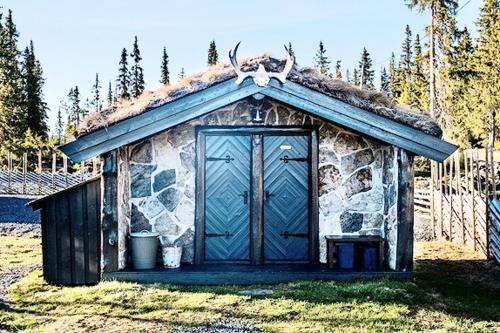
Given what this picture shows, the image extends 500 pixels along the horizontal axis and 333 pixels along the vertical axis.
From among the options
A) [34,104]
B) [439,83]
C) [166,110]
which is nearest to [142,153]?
[166,110]

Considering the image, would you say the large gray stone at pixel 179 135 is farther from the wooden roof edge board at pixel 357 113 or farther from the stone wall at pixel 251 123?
the wooden roof edge board at pixel 357 113

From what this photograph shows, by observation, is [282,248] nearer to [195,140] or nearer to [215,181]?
[215,181]

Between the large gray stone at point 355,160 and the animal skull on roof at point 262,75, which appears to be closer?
the animal skull on roof at point 262,75

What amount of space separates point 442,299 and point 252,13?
13.2 metres

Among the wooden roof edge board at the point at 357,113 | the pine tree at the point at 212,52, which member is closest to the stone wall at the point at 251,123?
the wooden roof edge board at the point at 357,113

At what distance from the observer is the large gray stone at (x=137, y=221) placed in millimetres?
8453

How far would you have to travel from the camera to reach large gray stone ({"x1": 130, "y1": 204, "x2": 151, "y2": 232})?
8.45m

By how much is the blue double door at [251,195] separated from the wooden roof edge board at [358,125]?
828 mm

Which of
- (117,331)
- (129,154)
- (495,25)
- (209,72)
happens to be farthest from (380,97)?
(495,25)

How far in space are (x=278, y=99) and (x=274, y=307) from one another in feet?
10.6

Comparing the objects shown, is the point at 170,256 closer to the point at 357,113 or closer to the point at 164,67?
the point at 357,113

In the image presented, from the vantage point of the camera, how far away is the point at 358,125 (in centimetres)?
792

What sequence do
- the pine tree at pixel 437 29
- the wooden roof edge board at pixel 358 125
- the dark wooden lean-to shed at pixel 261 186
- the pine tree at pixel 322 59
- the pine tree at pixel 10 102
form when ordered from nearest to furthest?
the wooden roof edge board at pixel 358 125 < the dark wooden lean-to shed at pixel 261 186 < the pine tree at pixel 437 29 < the pine tree at pixel 10 102 < the pine tree at pixel 322 59

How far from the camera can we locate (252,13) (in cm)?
1772
